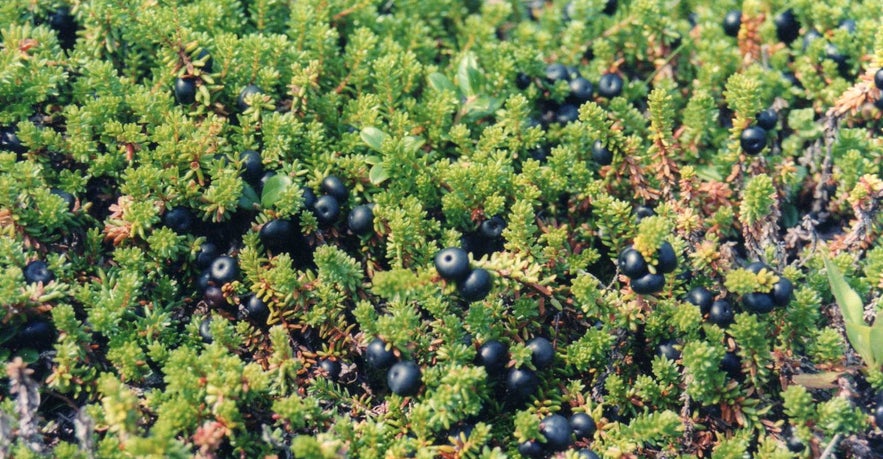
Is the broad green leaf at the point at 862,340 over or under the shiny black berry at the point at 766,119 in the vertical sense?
under

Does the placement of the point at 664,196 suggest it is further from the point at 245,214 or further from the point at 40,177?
the point at 40,177

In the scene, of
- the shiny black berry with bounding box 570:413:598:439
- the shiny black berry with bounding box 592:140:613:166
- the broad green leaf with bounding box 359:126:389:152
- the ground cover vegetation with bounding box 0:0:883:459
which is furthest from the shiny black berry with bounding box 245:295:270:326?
the shiny black berry with bounding box 592:140:613:166

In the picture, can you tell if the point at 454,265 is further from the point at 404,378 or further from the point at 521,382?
the point at 521,382

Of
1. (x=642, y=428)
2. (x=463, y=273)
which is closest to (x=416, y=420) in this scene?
(x=463, y=273)

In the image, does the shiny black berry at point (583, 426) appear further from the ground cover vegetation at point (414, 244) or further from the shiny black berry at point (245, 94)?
the shiny black berry at point (245, 94)

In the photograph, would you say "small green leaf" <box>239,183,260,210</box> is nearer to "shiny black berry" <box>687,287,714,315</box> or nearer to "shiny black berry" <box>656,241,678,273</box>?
"shiny black berry" <box>656,241,678,273</box>

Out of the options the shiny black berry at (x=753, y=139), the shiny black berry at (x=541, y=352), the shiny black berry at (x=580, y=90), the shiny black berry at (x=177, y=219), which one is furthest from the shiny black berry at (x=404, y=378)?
the shiny black berry at (x=753, y=139)

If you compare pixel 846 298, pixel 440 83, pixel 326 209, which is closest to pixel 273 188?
pixel 326 209
